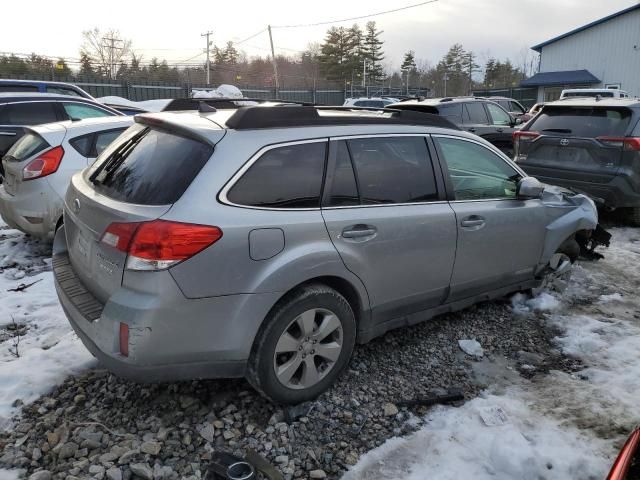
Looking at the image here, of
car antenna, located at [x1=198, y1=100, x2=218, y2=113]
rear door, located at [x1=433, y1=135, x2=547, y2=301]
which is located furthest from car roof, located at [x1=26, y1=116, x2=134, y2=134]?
rear door, located at [x1=433, y1=135, x2=547, y2=301]

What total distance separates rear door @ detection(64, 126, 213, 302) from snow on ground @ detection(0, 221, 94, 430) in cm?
77

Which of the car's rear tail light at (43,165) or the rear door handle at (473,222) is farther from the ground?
the car's rear tail light at (43,165)

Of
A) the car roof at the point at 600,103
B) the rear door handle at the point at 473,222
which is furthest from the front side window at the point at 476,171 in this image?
the car roof at the point at 600,103

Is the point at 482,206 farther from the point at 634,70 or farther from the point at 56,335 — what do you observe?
the point at 634,70

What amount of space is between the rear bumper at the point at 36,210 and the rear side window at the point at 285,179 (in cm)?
340

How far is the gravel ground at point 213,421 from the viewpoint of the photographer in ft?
8.79

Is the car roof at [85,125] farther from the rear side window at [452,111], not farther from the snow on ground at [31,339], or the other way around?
the rear side window at [452,111]

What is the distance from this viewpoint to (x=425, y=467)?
2.67m

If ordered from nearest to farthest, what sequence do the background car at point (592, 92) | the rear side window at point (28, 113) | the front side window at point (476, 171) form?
the front side window at point (476, 171)
the rear side window at point (28, 113)
the background car at point (592, 92)

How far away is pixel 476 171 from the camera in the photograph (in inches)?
163

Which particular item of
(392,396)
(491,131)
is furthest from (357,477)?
(491,131)

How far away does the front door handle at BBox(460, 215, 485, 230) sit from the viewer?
3.72 meters

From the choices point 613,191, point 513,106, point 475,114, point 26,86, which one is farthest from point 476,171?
point 513,106

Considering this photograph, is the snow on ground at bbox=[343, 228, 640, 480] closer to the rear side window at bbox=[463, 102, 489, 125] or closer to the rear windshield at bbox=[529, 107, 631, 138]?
the rear windshield at bbox=[529, 107, 631, 138]
